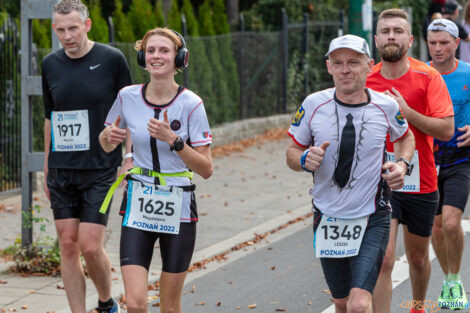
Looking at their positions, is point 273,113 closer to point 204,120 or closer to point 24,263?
point 24,263

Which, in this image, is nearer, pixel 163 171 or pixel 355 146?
pixel 355 146

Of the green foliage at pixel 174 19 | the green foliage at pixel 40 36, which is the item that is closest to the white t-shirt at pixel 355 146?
the green foliage at pixel 40 36

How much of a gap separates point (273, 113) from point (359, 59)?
575 inches

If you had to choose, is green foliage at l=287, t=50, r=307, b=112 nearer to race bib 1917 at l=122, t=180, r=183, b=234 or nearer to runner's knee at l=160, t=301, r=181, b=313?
race bib 1917 at l=122, t=180, r=183, b=234

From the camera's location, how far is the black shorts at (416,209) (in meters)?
6.16

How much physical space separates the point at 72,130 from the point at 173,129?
1339 millimetres

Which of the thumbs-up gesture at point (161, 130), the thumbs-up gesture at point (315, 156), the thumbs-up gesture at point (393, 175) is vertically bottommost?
the thumbs-up gesture at point (393, 175)

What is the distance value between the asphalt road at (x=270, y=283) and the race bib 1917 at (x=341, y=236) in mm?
1996

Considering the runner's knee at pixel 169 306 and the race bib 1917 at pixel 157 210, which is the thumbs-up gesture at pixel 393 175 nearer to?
the race bib 1917 at pixel 157 210

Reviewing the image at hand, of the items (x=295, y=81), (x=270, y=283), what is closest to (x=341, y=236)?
(x=270, y=283)

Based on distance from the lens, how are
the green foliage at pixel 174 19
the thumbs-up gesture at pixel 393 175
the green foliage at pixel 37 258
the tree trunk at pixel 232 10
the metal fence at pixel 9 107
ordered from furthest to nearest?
the tree trunk at pixel 232 10, the green foliage at pixel 174 19, the metal fence at pixel 9 107, the green foliage at pixel 37 258, the thumbs-up gesture at pixel 393 175

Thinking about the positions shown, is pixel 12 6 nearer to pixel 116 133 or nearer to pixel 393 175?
pixel 116 133

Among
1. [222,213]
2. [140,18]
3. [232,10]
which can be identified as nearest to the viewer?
[222,213]

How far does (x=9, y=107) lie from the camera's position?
12.2 metres
